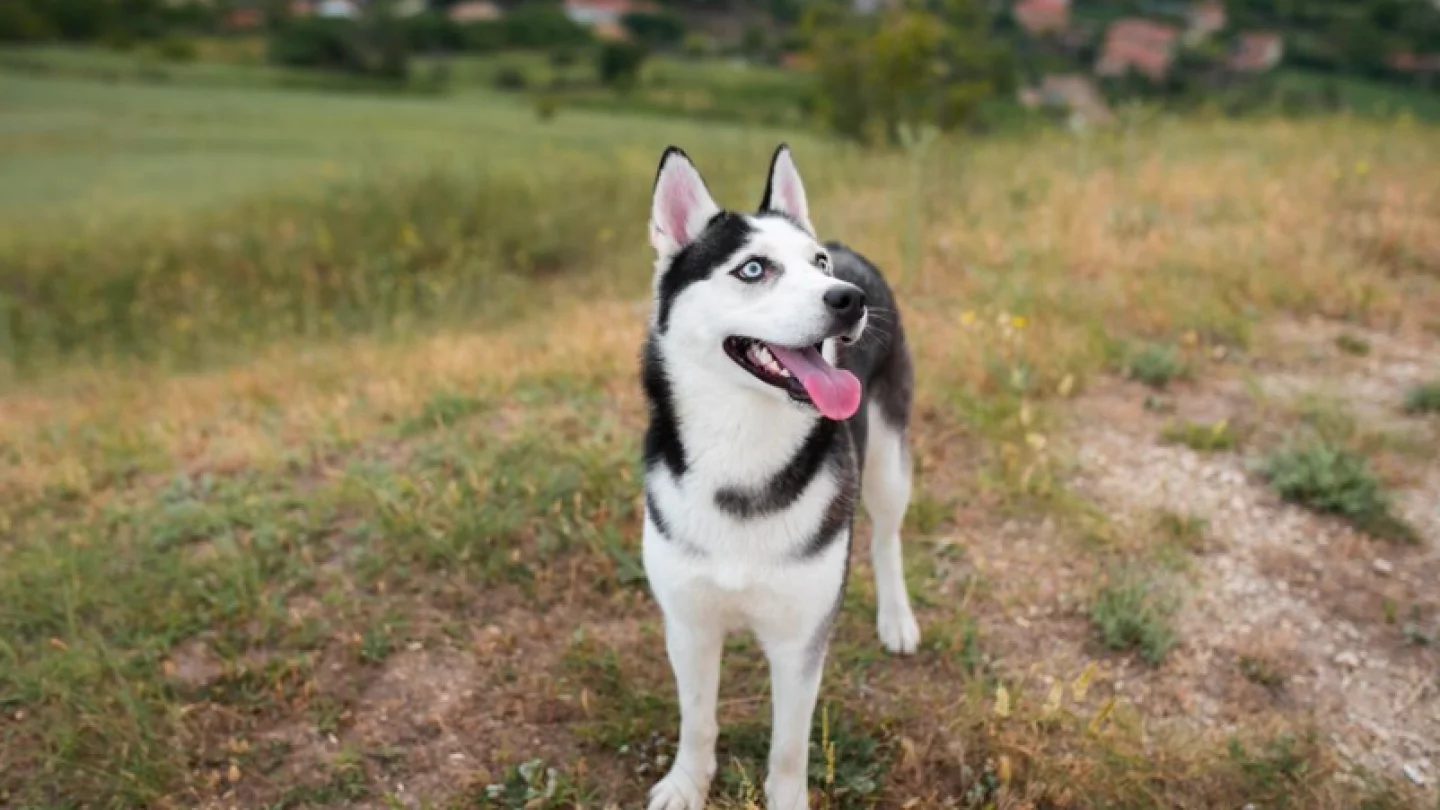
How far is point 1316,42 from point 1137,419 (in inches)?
823

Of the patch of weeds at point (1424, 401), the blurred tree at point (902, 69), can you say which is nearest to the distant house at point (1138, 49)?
the blurred tree at point (902, 69)

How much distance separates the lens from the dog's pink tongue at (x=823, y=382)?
8.25 feet

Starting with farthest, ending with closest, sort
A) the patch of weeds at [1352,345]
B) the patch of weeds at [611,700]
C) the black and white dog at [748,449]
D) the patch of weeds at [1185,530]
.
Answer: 1. the patch of weeds at [1352,345]
2. the patch of weeds at [1185,530]
3. the patch of weeds at [611,700]
4. the black and white dog at [748,449]

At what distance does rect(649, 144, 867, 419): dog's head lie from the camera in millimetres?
2482

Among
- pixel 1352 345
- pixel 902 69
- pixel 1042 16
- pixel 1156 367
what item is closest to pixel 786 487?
pixel 1156 367

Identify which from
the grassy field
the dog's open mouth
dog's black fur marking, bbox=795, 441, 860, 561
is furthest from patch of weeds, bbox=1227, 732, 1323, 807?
the dog's open mouth

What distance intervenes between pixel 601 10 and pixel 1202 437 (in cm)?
2850

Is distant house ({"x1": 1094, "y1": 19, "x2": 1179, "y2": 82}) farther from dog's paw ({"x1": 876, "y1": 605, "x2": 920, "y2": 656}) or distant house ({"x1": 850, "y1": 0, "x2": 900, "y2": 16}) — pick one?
dog's paw ({"x1": 876, "y1": 605, "x2": 920, "y2": 656})

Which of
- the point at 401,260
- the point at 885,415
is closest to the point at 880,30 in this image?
the point at 401,260

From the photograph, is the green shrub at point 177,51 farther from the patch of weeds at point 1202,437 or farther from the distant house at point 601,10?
the patch of weeds at point 1202,437

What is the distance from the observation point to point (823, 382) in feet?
8.32

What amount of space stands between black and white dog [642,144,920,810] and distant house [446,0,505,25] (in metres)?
25.3

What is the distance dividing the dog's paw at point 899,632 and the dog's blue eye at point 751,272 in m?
1.62

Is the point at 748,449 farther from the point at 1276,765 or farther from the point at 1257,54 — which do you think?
the point at 1257,54
